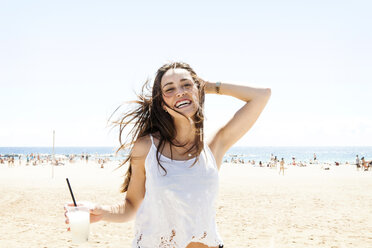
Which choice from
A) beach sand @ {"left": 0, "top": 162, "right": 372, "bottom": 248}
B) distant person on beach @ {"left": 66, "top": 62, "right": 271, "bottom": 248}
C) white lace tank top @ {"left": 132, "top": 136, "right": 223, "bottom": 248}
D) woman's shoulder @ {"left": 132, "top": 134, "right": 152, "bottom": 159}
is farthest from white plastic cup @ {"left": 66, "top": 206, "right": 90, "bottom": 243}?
beach sand @ {"left": 0, "top": 162, "right": 372, "bottom": 248}

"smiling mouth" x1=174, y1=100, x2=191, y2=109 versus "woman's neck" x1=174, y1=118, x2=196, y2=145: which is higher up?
"smiling mouth" x1=174, y1=100, x2=191, y2=109

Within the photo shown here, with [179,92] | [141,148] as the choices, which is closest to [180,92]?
[179,92]

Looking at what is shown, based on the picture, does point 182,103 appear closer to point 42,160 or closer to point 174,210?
point 174,210

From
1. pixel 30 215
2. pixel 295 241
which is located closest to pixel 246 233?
pixel 295 241

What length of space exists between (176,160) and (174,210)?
1.09 ft

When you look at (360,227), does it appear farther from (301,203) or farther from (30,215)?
(30,215)

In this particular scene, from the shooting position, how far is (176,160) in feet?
7.36

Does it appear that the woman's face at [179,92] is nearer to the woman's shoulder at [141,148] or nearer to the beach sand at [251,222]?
the woman's shoulder at [141,148]

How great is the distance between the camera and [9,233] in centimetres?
850

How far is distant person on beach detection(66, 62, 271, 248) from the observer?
207 cm

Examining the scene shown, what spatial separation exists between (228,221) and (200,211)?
8.41 meters

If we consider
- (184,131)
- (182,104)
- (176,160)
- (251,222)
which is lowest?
(251,222)

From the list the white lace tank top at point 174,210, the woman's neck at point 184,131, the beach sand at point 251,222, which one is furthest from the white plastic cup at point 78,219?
the beach sand at point 251,222

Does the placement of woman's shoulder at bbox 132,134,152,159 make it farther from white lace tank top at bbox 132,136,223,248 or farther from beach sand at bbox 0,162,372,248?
beach sand at bbox 0,162,372,248
